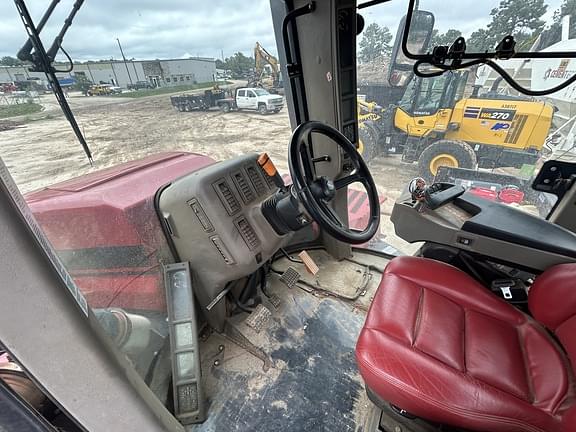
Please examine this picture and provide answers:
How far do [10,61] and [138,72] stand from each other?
0.94 feet

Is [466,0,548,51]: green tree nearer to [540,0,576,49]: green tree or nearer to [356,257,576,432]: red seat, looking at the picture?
[540,0,576,49]: green tree

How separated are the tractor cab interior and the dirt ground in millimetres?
20

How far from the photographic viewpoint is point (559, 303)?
2.63ft

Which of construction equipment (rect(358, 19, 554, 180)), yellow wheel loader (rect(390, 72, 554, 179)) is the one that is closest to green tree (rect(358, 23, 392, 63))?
construction equipment (rect(358, 19, 554, 180))

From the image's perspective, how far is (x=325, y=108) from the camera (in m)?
1.28

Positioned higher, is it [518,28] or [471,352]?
[518,28]

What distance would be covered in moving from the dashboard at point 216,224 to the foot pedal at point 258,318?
0.21m

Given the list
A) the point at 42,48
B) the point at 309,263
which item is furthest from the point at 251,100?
the point at 309,263

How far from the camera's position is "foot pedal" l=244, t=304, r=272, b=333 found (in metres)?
1.37

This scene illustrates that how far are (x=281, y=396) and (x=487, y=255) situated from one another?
1.06m

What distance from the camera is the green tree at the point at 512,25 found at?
0.98 metres

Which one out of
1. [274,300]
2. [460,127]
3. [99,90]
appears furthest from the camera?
[460,127]

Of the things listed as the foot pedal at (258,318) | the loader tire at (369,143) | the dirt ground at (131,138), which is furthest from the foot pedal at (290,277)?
the loader tire at (369,143)

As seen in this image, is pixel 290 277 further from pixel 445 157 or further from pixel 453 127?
pixel 453 127
